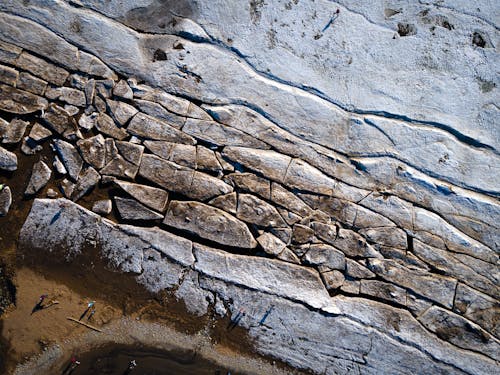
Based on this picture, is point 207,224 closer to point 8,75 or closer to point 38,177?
point 38,177

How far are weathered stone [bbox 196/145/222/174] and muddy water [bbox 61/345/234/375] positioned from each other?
3127 mm

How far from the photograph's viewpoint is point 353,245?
20.4 feet

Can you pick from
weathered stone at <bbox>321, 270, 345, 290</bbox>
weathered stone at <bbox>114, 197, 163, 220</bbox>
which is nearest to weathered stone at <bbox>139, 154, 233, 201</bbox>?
weathered stone at <bbox>114, 197, 163, 220</bbox>

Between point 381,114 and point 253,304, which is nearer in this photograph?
point 253,304

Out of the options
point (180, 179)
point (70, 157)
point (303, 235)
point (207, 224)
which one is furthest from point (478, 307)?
point (70, 157)

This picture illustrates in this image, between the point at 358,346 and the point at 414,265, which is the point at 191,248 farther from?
the point at 414,265

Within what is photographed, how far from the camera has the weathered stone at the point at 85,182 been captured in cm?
610

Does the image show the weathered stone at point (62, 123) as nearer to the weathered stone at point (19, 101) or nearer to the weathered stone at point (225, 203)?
the weathered stone at point (19, 101)

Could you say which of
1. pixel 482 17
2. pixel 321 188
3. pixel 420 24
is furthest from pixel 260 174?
pixel 482 17

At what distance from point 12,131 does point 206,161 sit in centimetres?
332

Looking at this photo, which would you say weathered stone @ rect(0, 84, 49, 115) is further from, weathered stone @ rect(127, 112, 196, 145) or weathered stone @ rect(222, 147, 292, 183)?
weathered stone @ rect(222, 147, 292, 183)

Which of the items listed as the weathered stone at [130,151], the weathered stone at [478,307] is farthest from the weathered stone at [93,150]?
the weathered stone at [478,307]

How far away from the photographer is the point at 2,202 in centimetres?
606

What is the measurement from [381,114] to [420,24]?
5.91 ft
